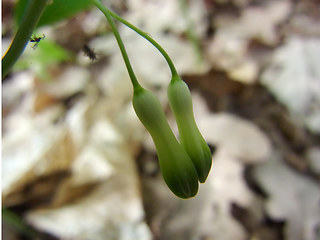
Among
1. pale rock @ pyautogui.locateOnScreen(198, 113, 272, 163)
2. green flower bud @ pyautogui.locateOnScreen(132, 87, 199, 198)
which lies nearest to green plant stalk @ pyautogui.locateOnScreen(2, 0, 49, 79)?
green flower bud @ pyautogui.locateOnScreen(132, 87, 199, 198)

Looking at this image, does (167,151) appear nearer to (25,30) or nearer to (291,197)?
(25,30)

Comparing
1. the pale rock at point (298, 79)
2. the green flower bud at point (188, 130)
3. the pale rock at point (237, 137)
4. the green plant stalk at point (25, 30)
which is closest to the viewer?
the green plant stalk at point (25, 30)

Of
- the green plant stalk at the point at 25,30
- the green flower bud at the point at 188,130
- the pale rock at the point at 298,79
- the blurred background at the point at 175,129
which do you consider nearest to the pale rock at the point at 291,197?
the blurred background at the point at 175,129

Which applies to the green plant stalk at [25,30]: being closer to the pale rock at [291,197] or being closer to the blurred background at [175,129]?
the blurred background at [175,129]

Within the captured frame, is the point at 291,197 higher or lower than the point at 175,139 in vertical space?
lower

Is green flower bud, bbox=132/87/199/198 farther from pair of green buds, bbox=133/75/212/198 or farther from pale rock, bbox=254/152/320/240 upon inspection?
pale rock, bbox=254/152/320/240

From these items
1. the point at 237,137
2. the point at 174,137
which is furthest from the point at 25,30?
the point at 237,137

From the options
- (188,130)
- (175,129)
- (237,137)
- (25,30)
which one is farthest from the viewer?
(175,129)
